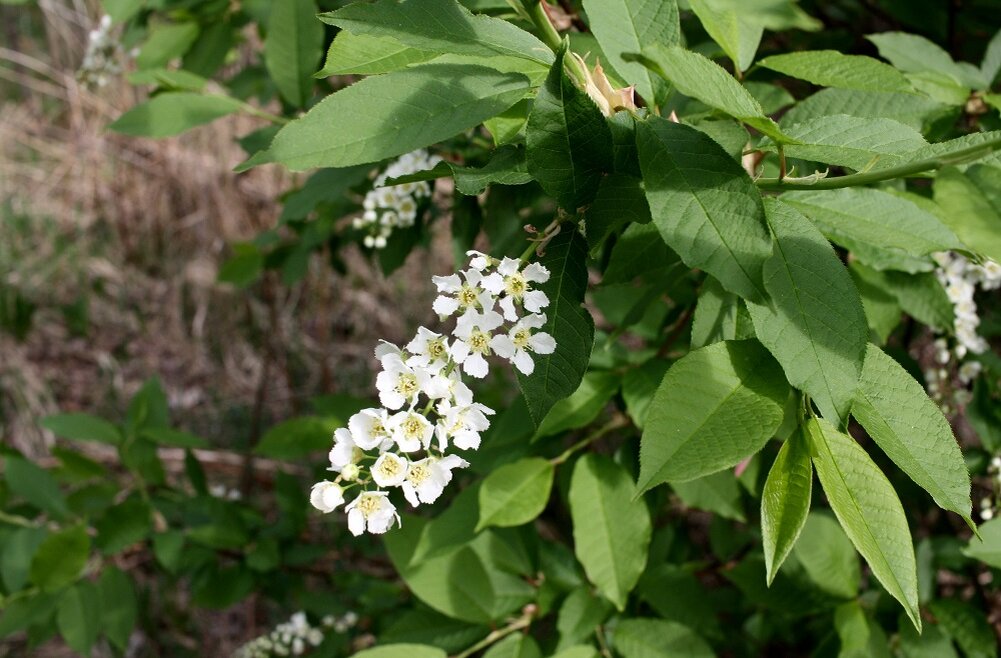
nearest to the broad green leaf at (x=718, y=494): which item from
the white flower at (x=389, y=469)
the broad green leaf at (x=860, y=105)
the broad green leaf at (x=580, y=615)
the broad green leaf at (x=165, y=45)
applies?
the broad green leaf at (x=580, y=615)

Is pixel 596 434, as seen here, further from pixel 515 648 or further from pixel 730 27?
pixel 730 27

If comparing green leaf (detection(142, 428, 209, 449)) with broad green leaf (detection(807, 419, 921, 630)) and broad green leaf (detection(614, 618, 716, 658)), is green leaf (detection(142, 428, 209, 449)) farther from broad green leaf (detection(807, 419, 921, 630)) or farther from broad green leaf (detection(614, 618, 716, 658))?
broad green leaf (detection(807, 419, 921, 630))

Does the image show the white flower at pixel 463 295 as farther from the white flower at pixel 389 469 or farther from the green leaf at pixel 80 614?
the green leaf at pixel 80 614

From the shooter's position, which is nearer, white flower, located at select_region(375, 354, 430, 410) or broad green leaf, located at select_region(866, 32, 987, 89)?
white flower, located at select_region(375, 354, 430, 410)

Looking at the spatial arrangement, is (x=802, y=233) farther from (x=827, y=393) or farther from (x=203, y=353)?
(x=203, y=353)

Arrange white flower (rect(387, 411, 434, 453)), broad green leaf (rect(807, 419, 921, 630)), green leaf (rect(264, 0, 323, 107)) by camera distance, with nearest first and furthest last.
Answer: broad green leaf (rect(807, 419, 921, 630)), white flower (rect(387, 411, 434, 453)), green leaf (rect(264, 0, 323, 107))

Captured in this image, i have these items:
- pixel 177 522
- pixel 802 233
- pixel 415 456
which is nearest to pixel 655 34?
pixel 802 233

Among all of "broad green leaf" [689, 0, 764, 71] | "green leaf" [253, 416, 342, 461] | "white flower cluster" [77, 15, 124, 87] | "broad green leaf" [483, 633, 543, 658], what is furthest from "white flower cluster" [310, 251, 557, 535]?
"white flower cluster" [77, 15, 124, 87]
